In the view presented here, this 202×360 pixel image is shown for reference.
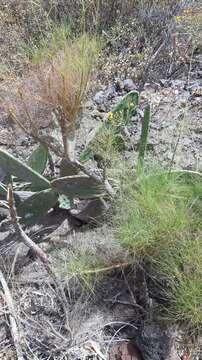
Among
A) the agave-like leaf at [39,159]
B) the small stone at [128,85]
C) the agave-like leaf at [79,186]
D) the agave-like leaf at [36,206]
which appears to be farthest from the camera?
the small stone at [128,85]

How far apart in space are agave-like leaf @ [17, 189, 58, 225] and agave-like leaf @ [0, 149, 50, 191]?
5cm

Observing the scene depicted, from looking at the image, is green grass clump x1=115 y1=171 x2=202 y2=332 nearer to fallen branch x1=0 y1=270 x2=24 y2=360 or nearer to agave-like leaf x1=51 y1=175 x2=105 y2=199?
agave-like leaf x1=51 y1=175 x2=105 y2=199

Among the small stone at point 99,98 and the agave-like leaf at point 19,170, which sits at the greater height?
the small stone at point 99,98

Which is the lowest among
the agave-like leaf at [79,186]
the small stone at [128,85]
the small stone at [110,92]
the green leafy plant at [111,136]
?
the agave-like leaf at [79,186]

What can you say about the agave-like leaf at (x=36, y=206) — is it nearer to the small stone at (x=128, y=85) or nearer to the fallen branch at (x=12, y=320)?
the fallen branch at (x=12, y=320)

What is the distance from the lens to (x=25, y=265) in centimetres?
187

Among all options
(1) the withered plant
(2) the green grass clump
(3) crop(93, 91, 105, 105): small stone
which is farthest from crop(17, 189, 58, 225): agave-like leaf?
(3) crop(93, 91, 105, 105): small stone

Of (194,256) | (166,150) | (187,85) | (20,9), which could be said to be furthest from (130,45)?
(194,256)

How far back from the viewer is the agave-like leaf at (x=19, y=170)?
1.80m

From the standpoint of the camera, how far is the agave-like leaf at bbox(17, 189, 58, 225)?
1878 millimetres

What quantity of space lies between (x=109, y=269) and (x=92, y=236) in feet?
0.67

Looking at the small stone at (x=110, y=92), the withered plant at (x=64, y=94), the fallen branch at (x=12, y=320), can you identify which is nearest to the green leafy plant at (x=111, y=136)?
the withered plant at (x=64, y=94)

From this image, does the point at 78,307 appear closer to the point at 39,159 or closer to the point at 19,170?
the point at 19,170

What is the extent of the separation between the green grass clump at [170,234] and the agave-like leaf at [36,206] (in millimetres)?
313
